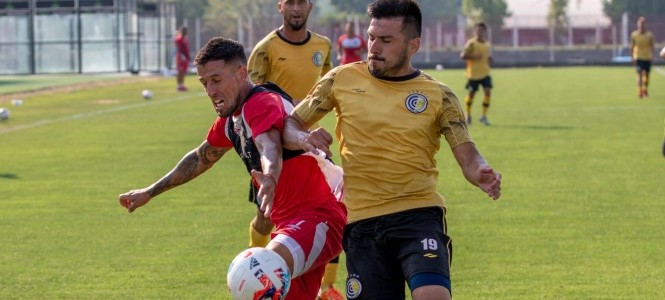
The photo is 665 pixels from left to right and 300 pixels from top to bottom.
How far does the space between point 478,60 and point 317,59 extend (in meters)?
17.1

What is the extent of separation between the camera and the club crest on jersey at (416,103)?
6.69 metres

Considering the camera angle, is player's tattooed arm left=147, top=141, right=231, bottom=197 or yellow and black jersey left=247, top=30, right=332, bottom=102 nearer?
player's tattooed arm left=147, top=141, right=231, bottom=197

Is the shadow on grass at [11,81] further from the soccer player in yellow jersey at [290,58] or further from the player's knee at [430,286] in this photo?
the player's knee at [430,286]

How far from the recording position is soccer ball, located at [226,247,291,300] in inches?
249

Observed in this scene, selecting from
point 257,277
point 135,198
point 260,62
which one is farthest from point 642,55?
point 257,277

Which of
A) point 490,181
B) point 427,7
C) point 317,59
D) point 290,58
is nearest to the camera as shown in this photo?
point 490,181

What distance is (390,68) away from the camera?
265 inches

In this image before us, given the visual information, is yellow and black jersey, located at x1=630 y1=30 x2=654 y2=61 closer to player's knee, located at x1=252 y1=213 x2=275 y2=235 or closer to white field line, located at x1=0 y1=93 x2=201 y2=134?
white field line, located at x1=0 y1=93 x2=201 y2=134

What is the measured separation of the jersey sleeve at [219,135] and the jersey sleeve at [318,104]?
0.74 meters

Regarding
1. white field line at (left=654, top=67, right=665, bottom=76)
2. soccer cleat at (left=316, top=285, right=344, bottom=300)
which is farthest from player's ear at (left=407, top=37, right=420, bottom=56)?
white field line at (left=654, top=67, right=665, bottom=76)

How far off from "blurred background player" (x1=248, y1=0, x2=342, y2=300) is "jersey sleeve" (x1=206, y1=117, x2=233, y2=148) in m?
2.86

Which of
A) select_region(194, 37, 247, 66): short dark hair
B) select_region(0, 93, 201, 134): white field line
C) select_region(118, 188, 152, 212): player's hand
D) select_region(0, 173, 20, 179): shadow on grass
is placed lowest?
select_region(0, 93, 201, 134): white field line

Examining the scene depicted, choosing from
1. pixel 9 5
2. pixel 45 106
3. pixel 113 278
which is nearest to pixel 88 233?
pixel 113 278

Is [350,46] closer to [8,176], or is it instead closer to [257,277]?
[8,176]
